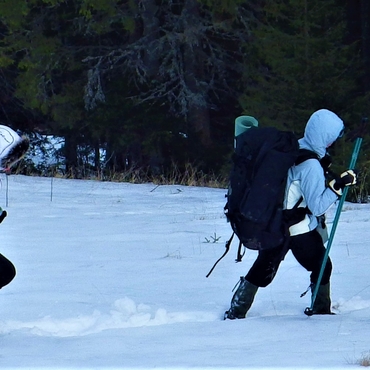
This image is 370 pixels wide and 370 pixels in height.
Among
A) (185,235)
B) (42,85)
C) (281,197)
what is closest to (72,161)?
(42,85)

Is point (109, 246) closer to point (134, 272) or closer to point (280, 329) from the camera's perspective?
point (134, 272)

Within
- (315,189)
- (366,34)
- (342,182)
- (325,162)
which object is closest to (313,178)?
(315,189)

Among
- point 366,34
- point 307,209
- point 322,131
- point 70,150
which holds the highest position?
point 322,131

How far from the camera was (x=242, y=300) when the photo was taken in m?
5.88

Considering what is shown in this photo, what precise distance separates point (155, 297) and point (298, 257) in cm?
144

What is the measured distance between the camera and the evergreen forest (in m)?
19.3

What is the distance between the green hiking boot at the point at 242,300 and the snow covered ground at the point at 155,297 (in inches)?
3.1

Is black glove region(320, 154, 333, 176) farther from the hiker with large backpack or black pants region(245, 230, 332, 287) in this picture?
black pants region(245, 230, 332, 287)

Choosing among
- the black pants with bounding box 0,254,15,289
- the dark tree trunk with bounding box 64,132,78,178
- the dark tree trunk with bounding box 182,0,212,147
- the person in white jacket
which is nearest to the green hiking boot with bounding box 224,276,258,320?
the black pants with bounding box 0,254,15,289

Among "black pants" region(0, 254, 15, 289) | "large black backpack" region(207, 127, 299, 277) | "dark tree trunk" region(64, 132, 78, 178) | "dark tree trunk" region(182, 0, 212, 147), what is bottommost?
"dark tree trunk" region(64, 132, 78, 178)

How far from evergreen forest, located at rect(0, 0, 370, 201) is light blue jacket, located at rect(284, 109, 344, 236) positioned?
12.2 m

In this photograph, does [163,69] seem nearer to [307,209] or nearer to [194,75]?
[194,75]

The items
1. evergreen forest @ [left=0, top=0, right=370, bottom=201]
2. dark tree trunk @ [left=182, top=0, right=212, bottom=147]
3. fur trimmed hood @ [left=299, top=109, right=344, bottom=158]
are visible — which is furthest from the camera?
dark tree trunk @ [left=182, top=0, right=212, bottom=147]

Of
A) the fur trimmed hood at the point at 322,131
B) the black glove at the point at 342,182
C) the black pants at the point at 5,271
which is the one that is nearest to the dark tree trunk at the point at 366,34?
the fur trimmed hood at the point at 322,131
